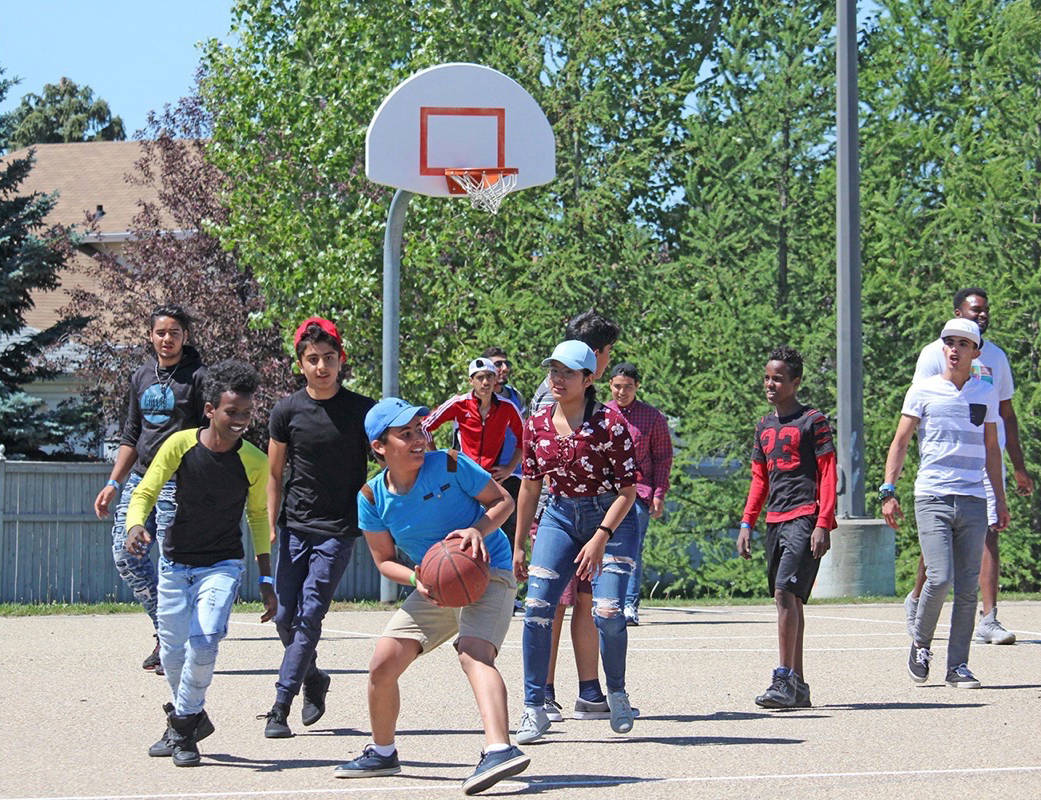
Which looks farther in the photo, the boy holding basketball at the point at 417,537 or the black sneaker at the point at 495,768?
the boy holding basketball at the point at 417,537

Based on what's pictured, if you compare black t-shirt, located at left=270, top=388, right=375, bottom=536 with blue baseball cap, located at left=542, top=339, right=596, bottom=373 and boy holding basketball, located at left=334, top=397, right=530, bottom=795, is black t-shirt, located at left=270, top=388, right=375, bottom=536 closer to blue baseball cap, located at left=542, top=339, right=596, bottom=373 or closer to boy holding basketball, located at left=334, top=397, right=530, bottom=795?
blue baseball cap, located at left=542, top=339, right=596, bottom=373

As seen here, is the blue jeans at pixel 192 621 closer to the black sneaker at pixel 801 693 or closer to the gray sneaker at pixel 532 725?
the gray sneaker at pixel 532 725

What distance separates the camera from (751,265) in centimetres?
1988

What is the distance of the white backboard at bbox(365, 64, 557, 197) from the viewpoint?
1692 cm

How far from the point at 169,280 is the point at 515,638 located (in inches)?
693

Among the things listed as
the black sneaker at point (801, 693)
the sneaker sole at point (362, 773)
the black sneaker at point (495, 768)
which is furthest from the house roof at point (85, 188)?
the black sneaker at point (495, 768)

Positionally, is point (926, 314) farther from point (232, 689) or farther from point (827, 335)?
point (232, 689)

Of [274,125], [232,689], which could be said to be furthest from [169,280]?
[232,689]

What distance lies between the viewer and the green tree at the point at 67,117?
222 feet

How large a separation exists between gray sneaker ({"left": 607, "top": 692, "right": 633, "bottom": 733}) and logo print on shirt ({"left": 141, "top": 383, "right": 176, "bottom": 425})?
11.8 feet

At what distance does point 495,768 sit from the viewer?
22.6 feet

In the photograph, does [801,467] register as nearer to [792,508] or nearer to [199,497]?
[792,508]

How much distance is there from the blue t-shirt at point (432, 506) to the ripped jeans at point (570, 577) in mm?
1175

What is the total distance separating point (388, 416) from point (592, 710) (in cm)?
253
